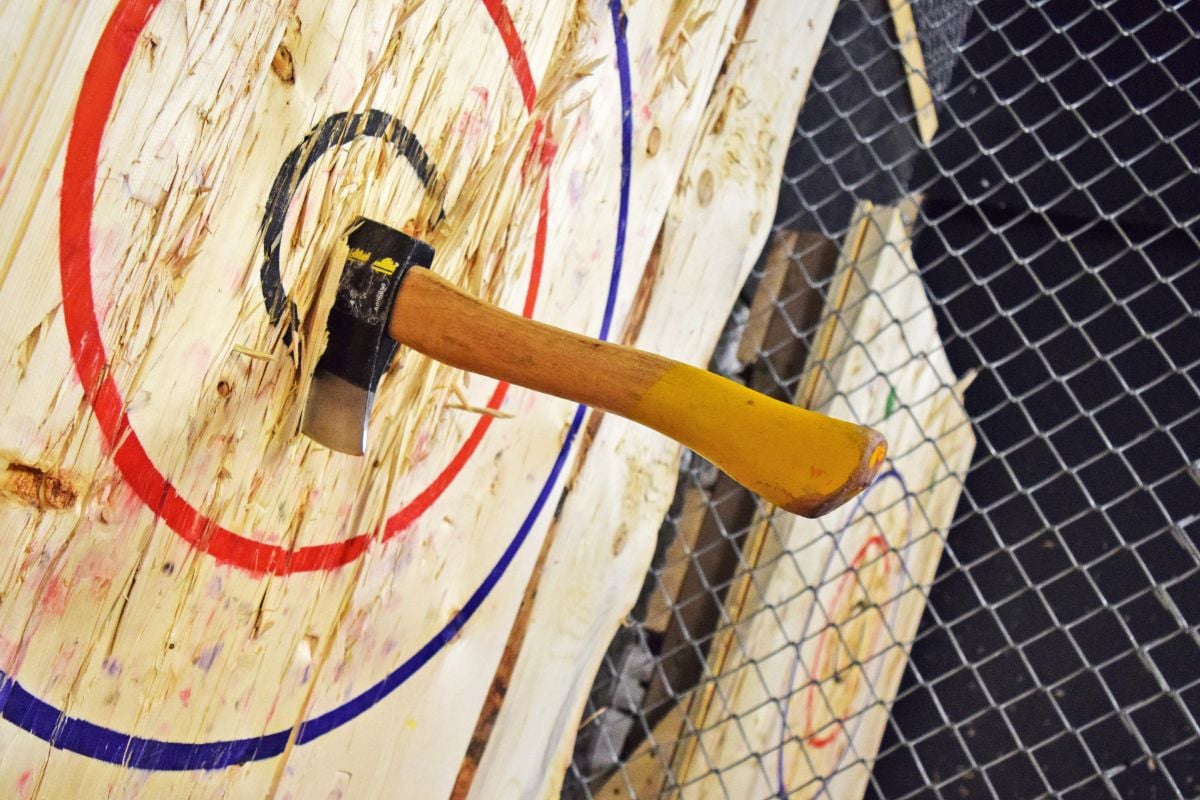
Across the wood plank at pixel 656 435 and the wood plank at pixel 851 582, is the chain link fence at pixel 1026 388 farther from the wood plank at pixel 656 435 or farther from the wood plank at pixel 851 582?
the wood plank at pixel 656 435

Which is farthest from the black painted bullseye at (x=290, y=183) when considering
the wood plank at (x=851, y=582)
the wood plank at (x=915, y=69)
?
the wood plank at (x=915, y=69)

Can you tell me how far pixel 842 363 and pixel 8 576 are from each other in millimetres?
1192

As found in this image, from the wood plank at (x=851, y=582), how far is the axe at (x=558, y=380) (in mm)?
930

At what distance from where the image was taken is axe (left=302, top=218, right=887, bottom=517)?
48cm

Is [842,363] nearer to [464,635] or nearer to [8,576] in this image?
[464,635]

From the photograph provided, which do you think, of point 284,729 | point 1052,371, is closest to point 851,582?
point 1052,371

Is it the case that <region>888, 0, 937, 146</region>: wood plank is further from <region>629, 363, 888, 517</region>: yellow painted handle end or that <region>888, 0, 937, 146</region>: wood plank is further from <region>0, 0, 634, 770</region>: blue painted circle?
<region>629, 363, 888, 517</region>: yellow painted handle end

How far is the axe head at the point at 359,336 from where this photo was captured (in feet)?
1.85

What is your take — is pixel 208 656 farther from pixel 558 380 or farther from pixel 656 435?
pixel 656 435

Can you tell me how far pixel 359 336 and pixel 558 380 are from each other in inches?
4.5

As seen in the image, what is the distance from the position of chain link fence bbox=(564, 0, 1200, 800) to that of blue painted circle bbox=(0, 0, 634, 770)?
65 cm

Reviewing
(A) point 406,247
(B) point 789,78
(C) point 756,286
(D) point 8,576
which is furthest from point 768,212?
(D) point 8,576

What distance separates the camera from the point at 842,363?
4.89ft

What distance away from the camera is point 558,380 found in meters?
0.53
